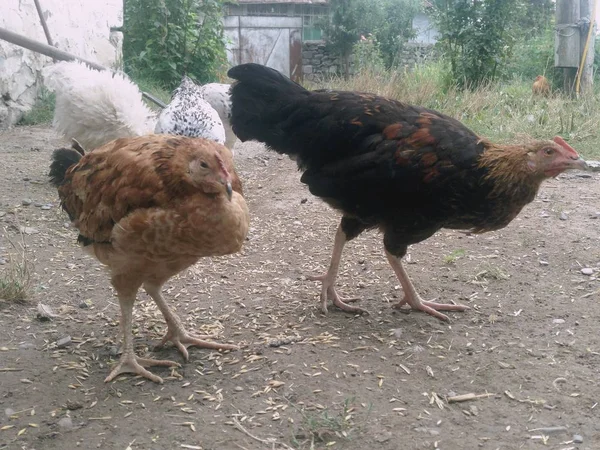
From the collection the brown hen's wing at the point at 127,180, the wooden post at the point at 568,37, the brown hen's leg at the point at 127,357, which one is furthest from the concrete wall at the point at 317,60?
the brown hen's leg at the point at 127,357

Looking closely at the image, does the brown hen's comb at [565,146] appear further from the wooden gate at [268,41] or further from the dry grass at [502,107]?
the wooden gate at [268,41]

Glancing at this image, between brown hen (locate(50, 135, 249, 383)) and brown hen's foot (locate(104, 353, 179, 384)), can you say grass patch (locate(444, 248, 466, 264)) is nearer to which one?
brown hen (locate(50, 135, 249, 383))

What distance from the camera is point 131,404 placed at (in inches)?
114

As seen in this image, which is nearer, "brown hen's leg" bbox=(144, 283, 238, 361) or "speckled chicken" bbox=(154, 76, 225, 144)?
"brown hen's leg" bbox=(144, 283, 238, 361)

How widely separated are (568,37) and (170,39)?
7.68 meters

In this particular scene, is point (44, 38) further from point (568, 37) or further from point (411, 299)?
point (568, 37)

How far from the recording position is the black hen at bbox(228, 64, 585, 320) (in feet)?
11.7

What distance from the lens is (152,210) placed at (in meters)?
2.77

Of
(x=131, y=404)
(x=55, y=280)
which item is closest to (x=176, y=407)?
(x=131, y=404)

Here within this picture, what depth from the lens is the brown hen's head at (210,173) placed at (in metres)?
2.69

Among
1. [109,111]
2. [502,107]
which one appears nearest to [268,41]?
[502,107]

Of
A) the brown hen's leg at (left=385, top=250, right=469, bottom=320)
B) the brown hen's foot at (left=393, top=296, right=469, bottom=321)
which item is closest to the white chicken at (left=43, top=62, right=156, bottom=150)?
the brown hen's leg at (left=385, top=250, right=469, bottom=320)

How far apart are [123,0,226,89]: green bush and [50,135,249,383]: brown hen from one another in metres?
8.97

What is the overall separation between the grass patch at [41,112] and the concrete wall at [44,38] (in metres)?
0.08
